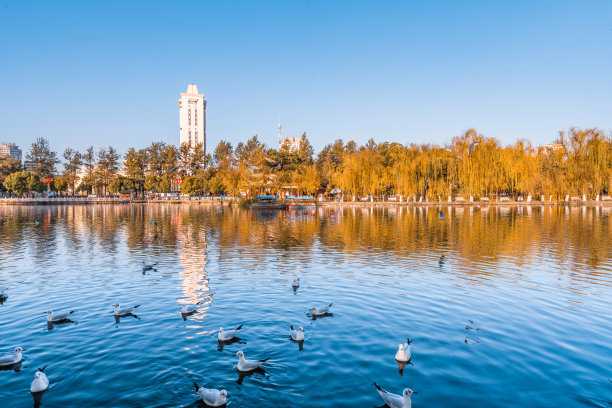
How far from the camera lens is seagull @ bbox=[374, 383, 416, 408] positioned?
21.3 feet

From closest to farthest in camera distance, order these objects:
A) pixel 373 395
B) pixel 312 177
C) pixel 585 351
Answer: pixel 373 395 → pixel 585 351 → pixel 312 177

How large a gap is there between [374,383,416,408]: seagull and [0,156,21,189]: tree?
4821 inches

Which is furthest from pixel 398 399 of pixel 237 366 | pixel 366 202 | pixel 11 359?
pixel 366 202

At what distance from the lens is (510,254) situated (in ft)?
70.5

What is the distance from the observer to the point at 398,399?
6.57 m

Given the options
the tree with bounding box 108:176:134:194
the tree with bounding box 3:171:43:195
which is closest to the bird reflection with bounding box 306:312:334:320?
the tree with bounding box 3:171:43:195

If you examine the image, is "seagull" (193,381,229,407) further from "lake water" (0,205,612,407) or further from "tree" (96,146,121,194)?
"tree" (96,146,121,194)

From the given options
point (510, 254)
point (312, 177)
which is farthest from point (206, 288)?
point (312, 177)

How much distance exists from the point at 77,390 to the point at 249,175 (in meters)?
69.6

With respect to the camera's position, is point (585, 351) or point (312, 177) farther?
point (312, 177)

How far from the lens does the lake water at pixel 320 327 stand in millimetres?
7355

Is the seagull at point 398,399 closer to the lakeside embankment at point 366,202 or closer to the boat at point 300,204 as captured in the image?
the boat at point 300,204

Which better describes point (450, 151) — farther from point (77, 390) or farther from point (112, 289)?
point (77, 390)

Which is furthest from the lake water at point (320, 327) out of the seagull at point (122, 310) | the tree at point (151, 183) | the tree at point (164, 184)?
the tree at point (151, 183)
